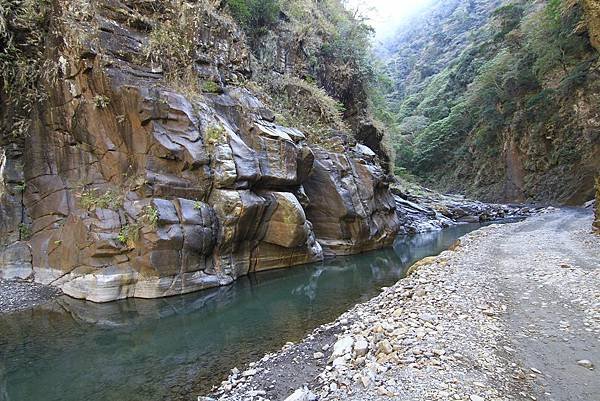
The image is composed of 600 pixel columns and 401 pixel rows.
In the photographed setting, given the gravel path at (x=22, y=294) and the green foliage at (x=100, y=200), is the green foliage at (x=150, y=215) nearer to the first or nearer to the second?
the green foliage at (x=100, y=200)

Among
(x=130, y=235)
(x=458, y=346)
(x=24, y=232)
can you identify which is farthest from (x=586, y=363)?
(x=24, y=232)

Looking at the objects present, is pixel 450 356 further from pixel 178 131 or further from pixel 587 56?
pixel 587 56

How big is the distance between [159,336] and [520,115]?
36.7 metres

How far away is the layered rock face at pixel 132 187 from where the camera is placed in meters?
11.0

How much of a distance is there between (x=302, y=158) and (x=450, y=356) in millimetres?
12311

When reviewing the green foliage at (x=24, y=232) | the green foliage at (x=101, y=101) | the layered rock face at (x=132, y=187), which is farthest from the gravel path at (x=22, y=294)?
the green foliage at (x=101, y=101)

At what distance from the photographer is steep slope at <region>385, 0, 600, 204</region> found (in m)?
28.0

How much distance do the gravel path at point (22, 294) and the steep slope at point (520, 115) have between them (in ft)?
77.7

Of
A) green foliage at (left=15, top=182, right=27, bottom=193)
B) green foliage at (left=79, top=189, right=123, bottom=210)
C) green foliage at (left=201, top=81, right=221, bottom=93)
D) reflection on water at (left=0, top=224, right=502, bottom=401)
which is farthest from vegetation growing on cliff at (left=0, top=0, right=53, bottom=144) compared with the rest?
reflection on water at (left=0, top=224, right=502, bottom=401)

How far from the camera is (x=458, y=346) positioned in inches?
183

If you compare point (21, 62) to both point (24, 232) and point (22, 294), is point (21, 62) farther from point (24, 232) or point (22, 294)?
point (22, 294)

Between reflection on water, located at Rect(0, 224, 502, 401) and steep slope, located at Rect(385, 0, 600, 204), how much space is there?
60.2 feet

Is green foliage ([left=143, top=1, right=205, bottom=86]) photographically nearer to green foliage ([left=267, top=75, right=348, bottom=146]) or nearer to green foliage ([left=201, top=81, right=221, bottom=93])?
green foliage ([left=201, top=81, right=221, bottom=93])

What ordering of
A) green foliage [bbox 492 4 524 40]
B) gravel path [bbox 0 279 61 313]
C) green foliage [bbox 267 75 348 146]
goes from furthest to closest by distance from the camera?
green foliage [bbox 492 4 524 40] → green foliage [bbox 267 75 348 146] → gravel path [bbox 0 279 61 313]
